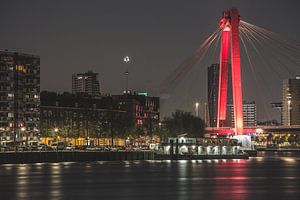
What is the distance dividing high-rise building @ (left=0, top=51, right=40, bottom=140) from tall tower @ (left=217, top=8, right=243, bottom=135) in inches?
2514

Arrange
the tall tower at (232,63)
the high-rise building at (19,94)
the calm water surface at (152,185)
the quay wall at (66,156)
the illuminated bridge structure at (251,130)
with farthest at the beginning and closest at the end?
the high-rise building at (19,94) < the illuminated bridge structure at (251,130) < the tall tower at (232,63) < the quay wall at (66,156) < the calm water surface at (152,185)

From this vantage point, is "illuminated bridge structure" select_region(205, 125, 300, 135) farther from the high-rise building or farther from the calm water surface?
the calm water surface

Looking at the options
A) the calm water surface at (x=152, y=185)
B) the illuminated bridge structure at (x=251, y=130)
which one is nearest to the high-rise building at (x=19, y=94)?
the illuminated bridge structure at (x=251, y=130)

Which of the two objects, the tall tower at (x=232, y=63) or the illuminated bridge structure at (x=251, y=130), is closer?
the tall tower at (x=232, y=63)

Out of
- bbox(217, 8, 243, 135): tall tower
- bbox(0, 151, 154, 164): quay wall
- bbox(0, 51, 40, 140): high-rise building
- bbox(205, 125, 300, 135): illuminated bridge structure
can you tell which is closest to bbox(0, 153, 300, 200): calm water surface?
bbox(0, 151, 154, 164): quay wall

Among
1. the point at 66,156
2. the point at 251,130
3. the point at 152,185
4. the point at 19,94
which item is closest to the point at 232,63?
the point at 251,130

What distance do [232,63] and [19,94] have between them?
77.4 meters

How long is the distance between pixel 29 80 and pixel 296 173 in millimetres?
112673

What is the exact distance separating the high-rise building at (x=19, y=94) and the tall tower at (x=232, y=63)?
63.9 m

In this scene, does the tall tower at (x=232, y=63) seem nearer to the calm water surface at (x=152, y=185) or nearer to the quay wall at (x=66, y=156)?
the quay wall at (x=66, y=156)

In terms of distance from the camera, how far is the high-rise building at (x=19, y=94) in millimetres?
185875

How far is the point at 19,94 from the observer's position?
625 ft

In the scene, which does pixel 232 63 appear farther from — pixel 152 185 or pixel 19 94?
pixel 19 94

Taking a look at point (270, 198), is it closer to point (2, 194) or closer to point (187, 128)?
point (2, 194)
